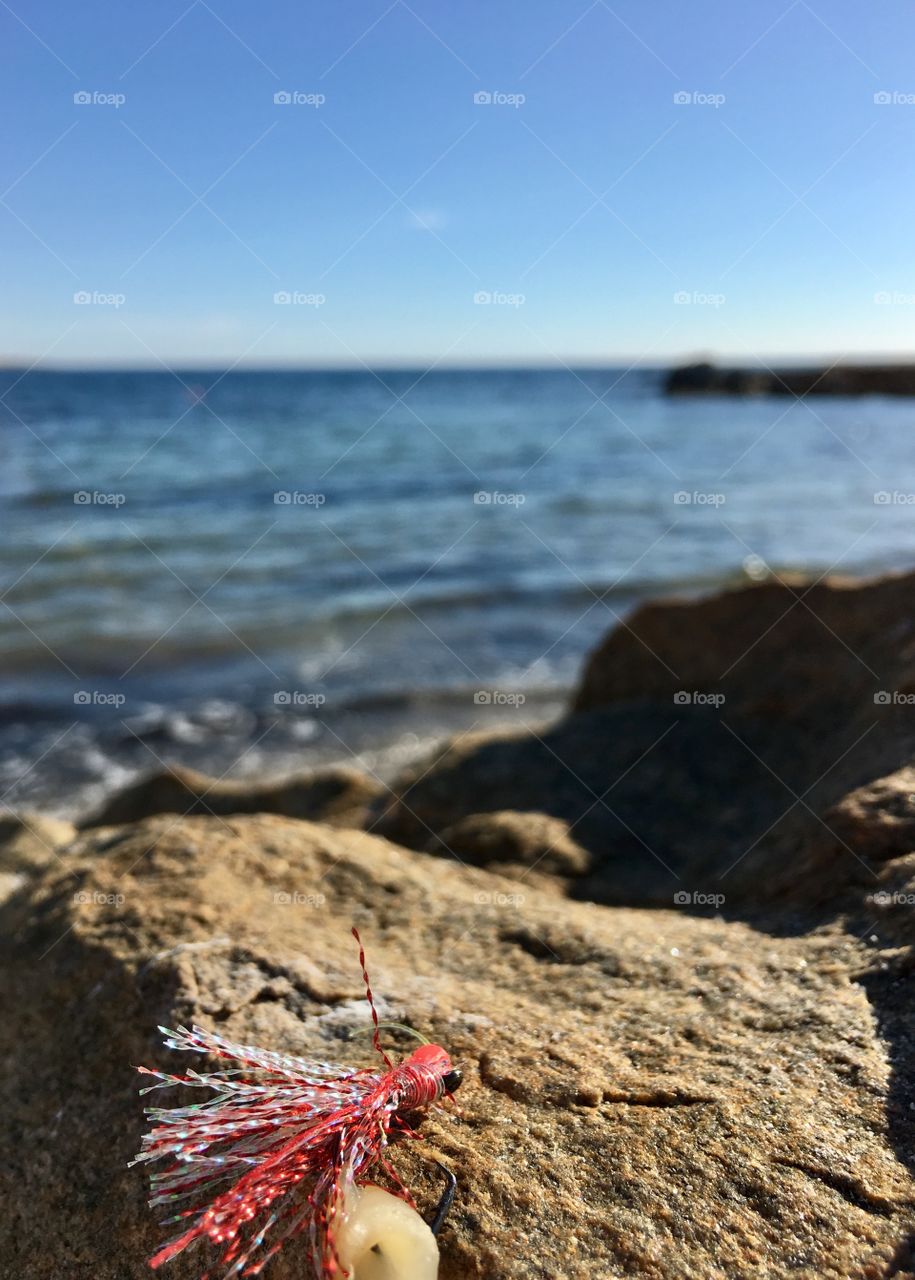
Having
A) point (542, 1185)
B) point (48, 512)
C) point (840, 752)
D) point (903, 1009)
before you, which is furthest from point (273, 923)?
point (48, 512)

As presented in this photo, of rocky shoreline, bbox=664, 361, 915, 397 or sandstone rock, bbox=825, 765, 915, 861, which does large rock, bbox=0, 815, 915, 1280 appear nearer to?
sandstone rock, bbox=825, 765, 915, 861

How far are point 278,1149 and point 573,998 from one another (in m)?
0.88

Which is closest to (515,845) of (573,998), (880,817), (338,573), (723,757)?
(723,757)

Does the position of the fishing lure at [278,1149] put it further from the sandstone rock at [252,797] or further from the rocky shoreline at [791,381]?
the rocky shoreline at [791,381]

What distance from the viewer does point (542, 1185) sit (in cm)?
154

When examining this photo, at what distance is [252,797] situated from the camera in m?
5.57

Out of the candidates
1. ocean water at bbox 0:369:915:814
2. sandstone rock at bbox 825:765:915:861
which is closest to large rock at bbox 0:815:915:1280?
sandstone rock at bbox 825:765:915:861

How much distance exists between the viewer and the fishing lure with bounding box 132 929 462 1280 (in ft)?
4.57

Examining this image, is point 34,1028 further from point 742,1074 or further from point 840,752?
point 840,752

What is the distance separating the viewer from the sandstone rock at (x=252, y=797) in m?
5.34

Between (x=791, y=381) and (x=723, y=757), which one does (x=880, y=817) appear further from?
(x=791, y=381)

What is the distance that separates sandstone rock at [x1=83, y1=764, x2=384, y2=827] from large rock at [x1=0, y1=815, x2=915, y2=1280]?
2.42 meters

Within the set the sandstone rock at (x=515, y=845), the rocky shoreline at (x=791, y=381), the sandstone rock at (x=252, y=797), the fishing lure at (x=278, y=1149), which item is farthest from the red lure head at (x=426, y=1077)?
the rocky shoreline at (x=791, y=381)

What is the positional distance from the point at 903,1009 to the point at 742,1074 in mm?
383
